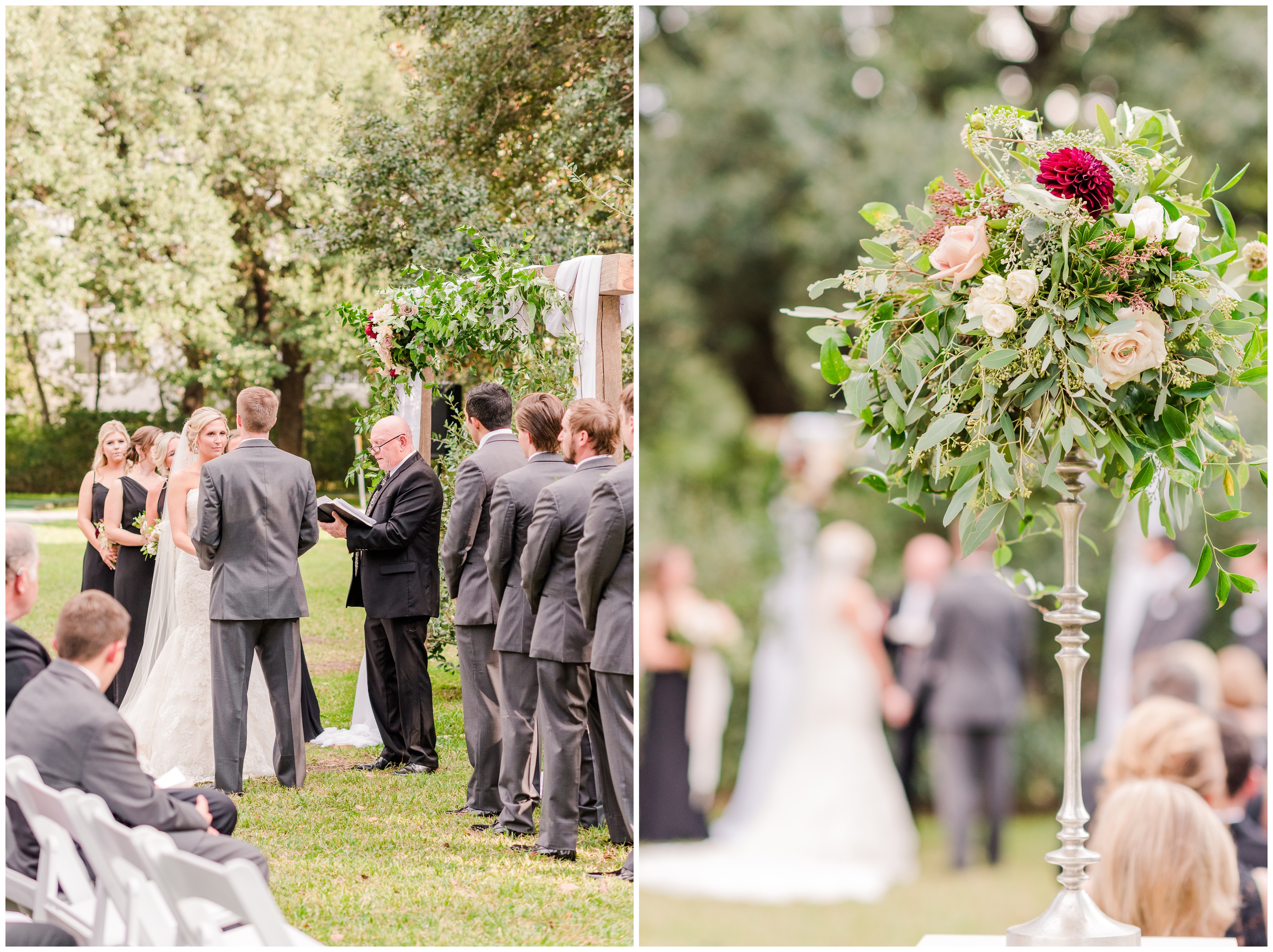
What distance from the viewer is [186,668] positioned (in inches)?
207

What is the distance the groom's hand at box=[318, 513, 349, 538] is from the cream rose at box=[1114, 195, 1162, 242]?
388 cm

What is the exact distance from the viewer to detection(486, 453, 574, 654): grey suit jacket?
4.20 metres

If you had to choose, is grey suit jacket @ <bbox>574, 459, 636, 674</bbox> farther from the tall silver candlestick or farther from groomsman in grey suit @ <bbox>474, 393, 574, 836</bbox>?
the tall silver candlestick

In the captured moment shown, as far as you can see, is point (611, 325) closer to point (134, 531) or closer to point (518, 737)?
point (518, 737)

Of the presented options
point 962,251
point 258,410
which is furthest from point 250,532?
point 962,251

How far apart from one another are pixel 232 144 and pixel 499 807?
5.36m

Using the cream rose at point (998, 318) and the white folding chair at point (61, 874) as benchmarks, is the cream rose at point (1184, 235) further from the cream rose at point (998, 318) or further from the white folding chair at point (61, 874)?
the white folding chair at point (61, 874)

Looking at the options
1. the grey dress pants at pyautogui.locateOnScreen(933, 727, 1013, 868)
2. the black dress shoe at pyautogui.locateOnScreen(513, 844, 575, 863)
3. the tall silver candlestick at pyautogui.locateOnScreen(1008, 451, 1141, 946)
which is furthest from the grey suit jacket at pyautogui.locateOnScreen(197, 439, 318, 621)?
the grey dress pants at pyautogui.locateOnScreen(933, 727, 1013, 868)

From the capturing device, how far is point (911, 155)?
785 centimetres

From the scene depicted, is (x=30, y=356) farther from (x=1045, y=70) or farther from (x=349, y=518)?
(x=1045, y=70)

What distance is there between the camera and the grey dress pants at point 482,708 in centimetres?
471

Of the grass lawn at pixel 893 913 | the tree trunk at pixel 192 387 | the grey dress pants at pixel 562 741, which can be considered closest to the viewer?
the grey dress pants at pixel 562 741

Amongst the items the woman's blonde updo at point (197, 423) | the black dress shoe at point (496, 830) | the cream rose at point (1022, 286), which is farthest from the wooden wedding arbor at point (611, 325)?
the cream rose at point (1022, 286)

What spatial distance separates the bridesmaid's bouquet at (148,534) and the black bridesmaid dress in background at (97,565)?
0.16 metres
